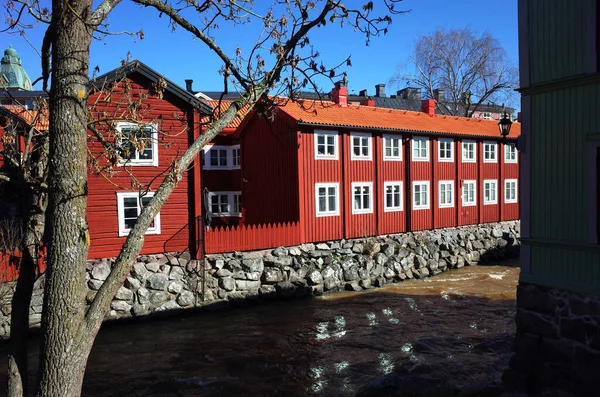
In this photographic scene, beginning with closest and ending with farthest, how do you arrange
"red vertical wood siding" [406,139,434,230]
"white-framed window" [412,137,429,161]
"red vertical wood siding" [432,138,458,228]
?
"red vertical wood siding" [406,139,434,230]
"white-framed window" [412,137,429,161]
"red vertical wood siding" [432,138,458,228]

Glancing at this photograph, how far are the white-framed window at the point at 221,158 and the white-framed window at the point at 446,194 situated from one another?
1003 cm

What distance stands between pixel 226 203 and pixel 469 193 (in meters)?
12.5

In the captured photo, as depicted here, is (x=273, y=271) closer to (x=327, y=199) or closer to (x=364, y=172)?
(x=327, y=199)

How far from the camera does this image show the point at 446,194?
2477cm

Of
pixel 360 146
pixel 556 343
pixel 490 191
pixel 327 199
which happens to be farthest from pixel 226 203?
pixel 556 343

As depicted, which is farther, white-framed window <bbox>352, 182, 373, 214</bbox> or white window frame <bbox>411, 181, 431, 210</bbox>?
white window frame <bbox>411, 181, 431, 210</bbox>

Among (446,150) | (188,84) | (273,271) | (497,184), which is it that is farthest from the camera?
(188,84)

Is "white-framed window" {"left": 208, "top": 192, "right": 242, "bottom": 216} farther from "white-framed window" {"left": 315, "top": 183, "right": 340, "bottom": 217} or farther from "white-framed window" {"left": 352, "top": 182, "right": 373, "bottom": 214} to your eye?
"white-framed window" {"left": 352, "top": 182, "right": 373, "bottom": 214}

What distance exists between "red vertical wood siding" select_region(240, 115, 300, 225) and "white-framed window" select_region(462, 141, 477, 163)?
10.6 metres

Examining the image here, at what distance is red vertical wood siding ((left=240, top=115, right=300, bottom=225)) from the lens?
1959 cm

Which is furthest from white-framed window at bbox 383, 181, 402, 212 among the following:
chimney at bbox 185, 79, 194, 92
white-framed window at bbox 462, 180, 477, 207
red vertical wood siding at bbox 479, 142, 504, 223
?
chimney at bbox 185, 79, 194, 92

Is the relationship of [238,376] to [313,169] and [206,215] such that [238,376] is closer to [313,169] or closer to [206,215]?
[206,215]

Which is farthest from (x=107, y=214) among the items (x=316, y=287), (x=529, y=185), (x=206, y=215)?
(x=529, y=185)

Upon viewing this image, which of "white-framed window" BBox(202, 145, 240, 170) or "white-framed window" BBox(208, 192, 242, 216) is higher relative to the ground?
"white-framed window" BBox(202, 145, 240, 170)
